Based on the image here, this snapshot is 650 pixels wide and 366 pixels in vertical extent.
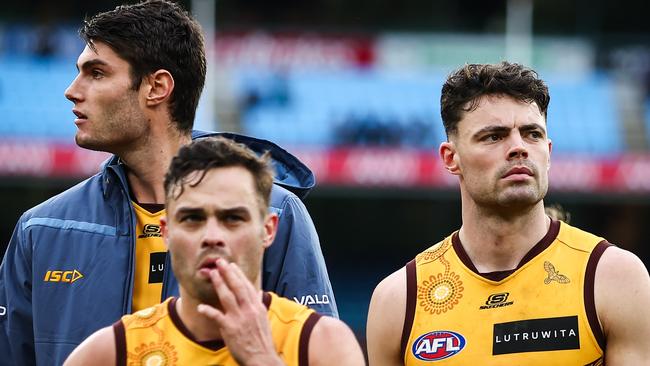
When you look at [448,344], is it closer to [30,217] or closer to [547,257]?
[547,257]

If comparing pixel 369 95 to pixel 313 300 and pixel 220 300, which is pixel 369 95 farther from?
pixel 220 300

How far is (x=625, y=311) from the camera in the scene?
4613mm

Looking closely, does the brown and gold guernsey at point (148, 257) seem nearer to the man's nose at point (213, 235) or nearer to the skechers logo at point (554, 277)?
the man's nose at point (213, 235)

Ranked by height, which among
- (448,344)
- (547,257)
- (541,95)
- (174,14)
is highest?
(174,14)

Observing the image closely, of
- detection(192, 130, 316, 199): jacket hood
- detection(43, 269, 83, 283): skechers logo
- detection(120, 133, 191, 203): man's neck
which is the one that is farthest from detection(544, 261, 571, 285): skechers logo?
detection(43, 269, 83, 283): skechers logo

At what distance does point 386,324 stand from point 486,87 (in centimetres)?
101

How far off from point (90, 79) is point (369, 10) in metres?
18.1

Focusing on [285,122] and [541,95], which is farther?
[285,122]

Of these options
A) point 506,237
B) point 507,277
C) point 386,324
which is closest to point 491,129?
point 506,237

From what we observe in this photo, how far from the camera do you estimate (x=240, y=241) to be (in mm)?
3742

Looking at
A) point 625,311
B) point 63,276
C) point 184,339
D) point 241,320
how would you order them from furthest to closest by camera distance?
point 63,276 → point 625,311 → point 184,339 → point 241,320

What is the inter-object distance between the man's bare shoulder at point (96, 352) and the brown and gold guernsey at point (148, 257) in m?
0.94

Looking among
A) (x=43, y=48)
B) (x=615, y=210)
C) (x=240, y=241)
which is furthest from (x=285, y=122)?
(x=240, y=241)

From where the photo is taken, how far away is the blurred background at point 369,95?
64.3 feet
